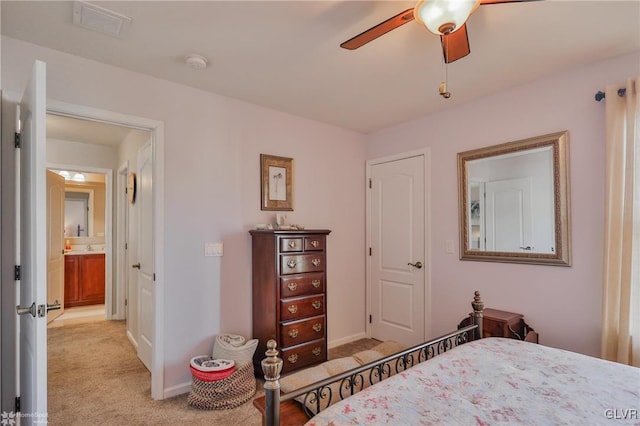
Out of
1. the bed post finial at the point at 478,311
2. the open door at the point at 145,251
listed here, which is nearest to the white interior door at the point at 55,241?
the open door at the point at 145,251

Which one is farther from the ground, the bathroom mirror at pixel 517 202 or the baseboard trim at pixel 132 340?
the bathroom mirror at pixel 517 202

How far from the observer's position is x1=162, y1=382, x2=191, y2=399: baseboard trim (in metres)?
2.50

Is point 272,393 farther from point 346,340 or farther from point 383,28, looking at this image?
point 346,340

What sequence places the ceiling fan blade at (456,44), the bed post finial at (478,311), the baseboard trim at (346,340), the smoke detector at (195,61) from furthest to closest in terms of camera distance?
the baseboard trim at (346,340) < the smoke detector at (195,61) < the bed post finial at (478,311) < the ceiling fan blade at (456,44)

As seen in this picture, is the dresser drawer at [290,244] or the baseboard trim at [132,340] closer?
the dresser drawer at [290,244]

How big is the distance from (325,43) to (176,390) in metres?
2.76

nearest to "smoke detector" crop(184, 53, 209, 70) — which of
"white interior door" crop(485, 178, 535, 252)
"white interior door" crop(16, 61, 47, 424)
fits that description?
"white interior door" crop(16, 61, 47, 424)

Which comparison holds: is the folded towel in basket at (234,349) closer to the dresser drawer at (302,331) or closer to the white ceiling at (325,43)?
the dresser drawer at (302,331)

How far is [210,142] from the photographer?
111 inches

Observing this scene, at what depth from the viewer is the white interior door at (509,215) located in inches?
106

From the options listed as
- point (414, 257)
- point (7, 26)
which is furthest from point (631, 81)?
point (7, 26)

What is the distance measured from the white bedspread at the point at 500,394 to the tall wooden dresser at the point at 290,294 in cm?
147

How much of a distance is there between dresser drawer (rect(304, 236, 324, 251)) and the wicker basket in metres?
1.13

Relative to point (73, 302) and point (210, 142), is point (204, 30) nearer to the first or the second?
point (210, 142)
